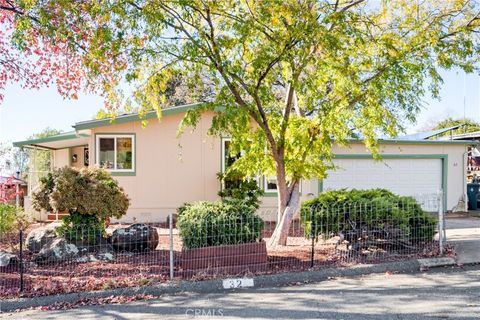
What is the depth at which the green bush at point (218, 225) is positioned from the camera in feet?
23.5

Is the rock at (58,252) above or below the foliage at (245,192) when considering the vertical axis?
below

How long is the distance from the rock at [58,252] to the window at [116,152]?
209 inches

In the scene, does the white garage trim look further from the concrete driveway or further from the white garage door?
the concrete driveway

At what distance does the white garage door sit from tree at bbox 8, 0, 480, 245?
218 inches

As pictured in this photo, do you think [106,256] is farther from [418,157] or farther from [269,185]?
[418,157]

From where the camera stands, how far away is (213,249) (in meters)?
7.13

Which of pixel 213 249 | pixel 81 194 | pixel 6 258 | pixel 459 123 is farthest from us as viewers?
pixel 459 123

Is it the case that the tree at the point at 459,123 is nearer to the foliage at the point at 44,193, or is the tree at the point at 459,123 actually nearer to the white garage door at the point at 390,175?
the white garage door at the point at 390,175

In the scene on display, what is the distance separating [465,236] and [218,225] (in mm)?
6515

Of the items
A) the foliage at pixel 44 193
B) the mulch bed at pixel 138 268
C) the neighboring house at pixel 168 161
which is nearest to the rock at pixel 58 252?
the mulch bed at pixel 138 268

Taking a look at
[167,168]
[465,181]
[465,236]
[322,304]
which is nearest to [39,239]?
[167,168]

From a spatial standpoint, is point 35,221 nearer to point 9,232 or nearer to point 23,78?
point 9,232

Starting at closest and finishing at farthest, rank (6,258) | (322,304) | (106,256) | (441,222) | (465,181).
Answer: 1. (322,304)
2. (6,258)
3. (106,256)
4. (441,222)
5. (465,181)

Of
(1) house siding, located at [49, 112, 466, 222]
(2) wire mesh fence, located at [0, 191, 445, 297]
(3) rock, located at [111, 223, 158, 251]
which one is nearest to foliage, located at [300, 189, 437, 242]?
(2) wire mesh fence, located at [0, 191, 445, 297]
